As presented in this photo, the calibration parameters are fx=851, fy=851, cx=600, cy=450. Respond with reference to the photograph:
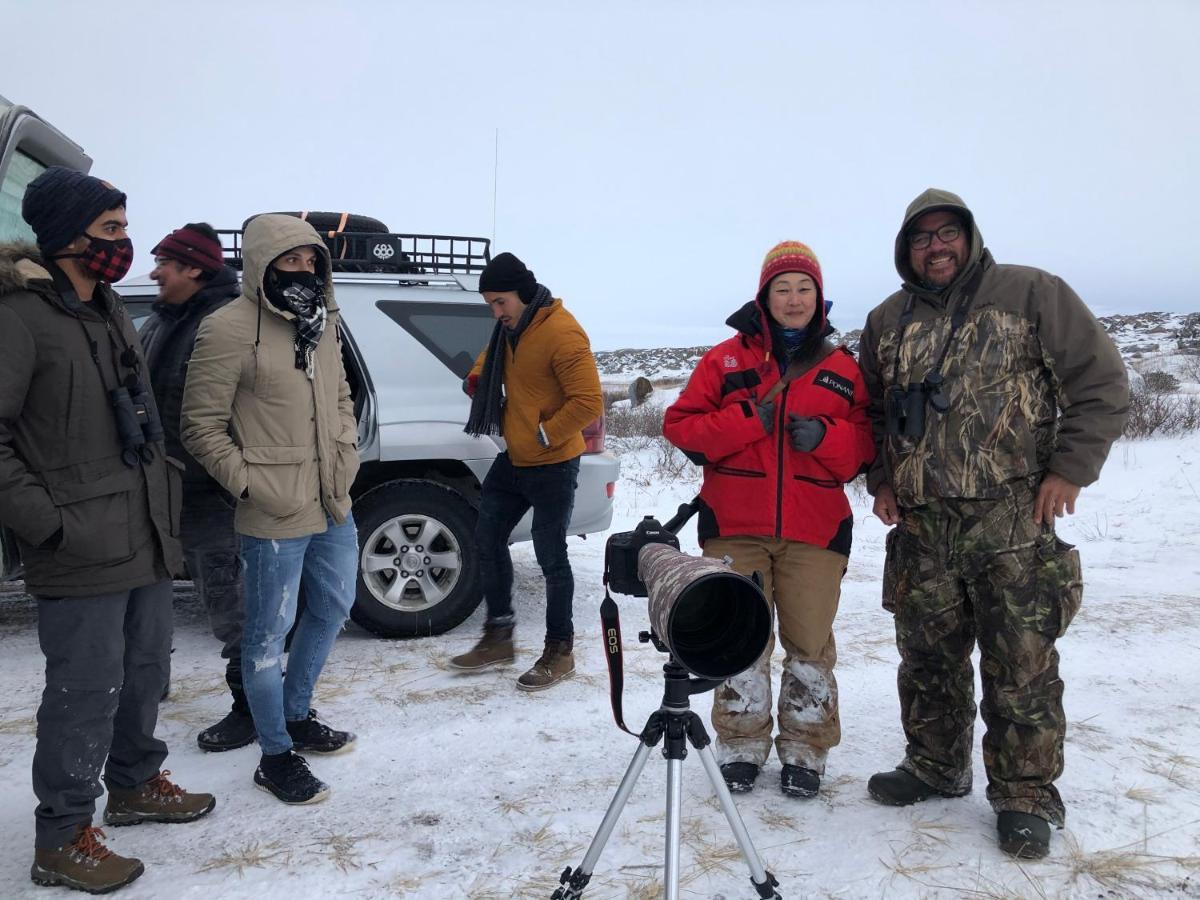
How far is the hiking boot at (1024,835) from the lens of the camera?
2572 millimetres

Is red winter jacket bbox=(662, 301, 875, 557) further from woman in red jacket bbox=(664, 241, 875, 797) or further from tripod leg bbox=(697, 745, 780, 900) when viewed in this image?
tripod leg bbox=(697, 745, 780, 900)

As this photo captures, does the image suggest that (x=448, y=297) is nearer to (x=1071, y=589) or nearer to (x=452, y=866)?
(x=452, y=866)

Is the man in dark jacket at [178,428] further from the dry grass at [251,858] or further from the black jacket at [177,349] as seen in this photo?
the dry grass at [251,858]

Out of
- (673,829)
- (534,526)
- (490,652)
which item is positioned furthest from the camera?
(490,652)

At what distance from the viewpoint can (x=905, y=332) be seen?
2941 mm

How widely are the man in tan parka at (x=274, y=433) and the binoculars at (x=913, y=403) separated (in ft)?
6.36

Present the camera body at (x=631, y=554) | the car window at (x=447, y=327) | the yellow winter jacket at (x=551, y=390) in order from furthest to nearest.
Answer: the car window at (x=447, y=327) → the yellow winter jacket at (x=551, y=390) → the camera body at (x=631, y=554)

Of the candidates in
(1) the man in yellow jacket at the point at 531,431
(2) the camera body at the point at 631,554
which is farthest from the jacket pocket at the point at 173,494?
(1) the man in yellow jacket at the point at 531,431

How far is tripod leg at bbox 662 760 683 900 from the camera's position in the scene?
186 cm

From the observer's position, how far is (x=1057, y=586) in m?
2.71

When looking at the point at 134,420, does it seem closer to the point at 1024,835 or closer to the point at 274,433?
the point at 274,433

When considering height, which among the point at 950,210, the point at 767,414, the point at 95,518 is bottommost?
the point at 95,518

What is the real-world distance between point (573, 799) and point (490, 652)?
4.35ft

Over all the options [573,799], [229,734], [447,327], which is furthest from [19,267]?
[447,327]
